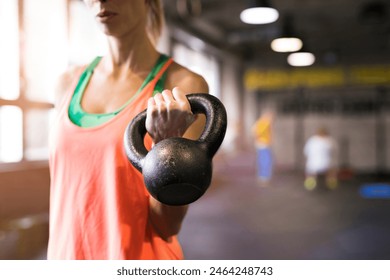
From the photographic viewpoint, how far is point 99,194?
385 mm

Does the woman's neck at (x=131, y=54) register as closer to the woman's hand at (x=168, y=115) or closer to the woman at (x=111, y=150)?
the woman at (x=111, y=150)

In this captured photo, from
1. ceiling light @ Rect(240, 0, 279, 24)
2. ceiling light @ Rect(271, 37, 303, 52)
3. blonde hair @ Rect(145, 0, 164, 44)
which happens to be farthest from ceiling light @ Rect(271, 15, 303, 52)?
blonde hair @ Rect(145, 0, 164, 44)

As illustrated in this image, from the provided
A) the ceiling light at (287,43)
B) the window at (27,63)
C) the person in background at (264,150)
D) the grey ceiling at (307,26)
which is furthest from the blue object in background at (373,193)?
the window at (27,63)

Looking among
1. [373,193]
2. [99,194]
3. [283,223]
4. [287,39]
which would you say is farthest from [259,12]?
[373,193]

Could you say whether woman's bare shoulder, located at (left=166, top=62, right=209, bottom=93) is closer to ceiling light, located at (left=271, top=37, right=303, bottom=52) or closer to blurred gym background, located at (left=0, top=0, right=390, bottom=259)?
blurred gym background, located at (left=0, top=0, right=390, bottom=259)

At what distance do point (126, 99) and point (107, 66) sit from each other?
54 mm

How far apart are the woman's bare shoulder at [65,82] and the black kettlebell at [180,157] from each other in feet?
0.45

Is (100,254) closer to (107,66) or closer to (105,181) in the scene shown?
(105,181)

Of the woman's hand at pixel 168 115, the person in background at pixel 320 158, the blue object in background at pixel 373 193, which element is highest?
the woman's hand at pixel 168 115

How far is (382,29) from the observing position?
5082 millimetres

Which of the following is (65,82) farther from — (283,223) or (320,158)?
(320,158)

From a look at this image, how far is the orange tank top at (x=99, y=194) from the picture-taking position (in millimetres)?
366

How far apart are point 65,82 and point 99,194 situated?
0.13 metres
